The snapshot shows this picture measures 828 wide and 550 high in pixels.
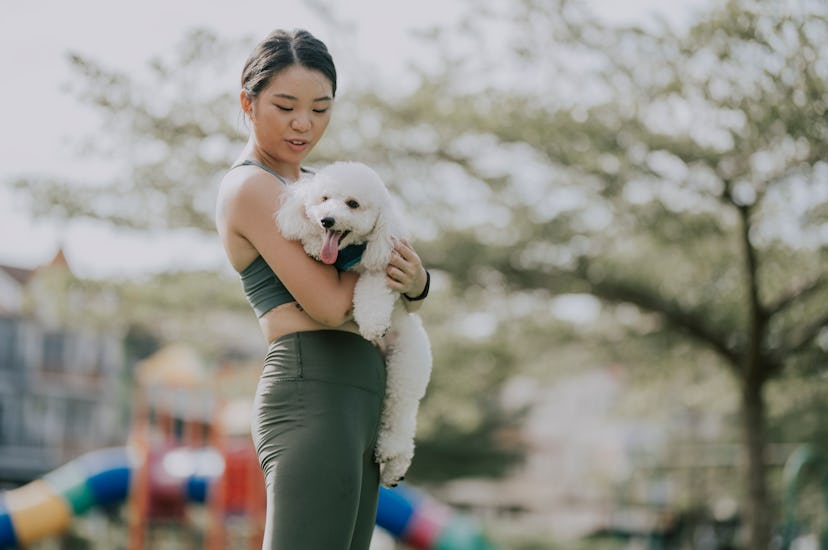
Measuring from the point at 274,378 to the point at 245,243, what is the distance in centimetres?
28

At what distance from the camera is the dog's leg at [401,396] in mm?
2133

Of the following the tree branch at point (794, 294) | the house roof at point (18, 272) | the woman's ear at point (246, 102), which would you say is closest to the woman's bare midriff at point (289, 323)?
the woman's ear at point (246, 102)

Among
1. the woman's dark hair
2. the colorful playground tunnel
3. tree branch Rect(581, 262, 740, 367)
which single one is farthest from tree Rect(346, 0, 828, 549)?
the woman's dark hair

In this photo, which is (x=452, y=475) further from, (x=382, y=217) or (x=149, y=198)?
(x=382, y=217)

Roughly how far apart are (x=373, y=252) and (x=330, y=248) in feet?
0.34

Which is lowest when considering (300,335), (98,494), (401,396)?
(98,494)

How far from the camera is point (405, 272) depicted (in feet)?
6.71

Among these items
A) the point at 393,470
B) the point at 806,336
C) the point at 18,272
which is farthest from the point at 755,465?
the point at 18,272

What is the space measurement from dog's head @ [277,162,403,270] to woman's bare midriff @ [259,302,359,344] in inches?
4.7

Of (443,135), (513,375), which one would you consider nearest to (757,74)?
(443,135)

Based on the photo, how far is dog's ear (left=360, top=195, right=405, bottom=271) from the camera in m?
2.02

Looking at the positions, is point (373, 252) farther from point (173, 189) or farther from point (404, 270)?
point (173, 189)

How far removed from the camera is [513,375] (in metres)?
10.9

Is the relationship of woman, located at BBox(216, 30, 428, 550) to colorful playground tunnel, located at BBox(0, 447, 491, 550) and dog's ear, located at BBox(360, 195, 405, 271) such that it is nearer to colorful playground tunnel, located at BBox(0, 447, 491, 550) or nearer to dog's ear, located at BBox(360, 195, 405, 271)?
dog's ear, located at BBox(360, 195, 405, 271)
